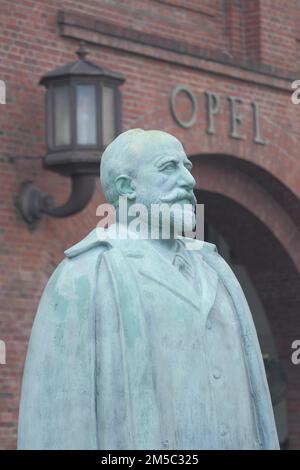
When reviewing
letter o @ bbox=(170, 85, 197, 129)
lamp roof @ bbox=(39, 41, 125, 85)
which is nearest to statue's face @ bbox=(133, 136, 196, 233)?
lamp roof @ bbox=(39, 41, 125, 85)

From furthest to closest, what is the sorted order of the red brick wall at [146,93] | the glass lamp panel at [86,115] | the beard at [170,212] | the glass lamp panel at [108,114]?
the red brick wall at [146,93]
the glass lamp panel at [108,114]
the glass lamp panel at [86,115]
the beard at [170,212]

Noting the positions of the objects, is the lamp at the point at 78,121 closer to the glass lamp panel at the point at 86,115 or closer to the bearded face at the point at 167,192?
the glass lamp panel at the point at 86,115

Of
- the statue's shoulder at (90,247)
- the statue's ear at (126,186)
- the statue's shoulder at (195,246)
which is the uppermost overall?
the statue's ear at (126,186)

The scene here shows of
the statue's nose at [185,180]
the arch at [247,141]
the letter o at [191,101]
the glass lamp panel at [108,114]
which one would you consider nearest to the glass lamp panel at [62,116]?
the glass lamp panel at [108,114]

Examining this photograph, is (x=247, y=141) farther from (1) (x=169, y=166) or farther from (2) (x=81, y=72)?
(1) (x=169, y=166)

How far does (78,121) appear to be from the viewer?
39.1 ft

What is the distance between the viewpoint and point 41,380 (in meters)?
4.80

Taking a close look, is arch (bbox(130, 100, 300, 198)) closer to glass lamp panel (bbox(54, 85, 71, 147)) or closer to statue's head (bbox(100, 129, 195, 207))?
glass lamp panel (bbox(54, 85, 71, 147))

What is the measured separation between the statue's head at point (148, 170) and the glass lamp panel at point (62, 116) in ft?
22.8

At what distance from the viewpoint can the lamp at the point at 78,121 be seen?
1191 cm

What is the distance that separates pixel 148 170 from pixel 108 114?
7.07 m

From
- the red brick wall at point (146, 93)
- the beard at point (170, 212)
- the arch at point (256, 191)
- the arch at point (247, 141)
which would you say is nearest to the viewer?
the beard at point (170, 212)

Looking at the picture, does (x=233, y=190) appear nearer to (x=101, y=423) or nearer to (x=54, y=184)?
(x=54, y=184)

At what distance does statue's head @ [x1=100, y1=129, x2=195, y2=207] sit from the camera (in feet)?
16.4
